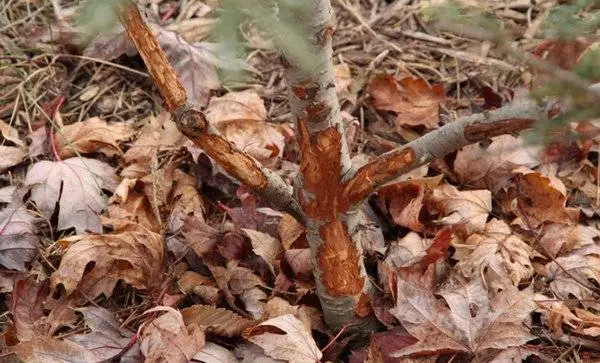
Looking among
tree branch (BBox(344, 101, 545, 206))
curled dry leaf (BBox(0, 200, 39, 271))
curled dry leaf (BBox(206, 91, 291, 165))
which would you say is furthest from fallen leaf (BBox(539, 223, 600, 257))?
curled dry leaf (BBox(0, 200, 39, 271))

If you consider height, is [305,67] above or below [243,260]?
above

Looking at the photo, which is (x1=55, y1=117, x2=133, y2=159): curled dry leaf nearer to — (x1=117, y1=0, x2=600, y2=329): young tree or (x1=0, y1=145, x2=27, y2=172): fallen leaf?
(x1=0, y1=145, x2=27, y2=172): fallen leaf

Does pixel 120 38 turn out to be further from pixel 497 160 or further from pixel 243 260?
pixel 497 160

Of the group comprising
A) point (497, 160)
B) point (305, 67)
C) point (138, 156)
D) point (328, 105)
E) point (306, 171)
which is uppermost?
point (305, 67)

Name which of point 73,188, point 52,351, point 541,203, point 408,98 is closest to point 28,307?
point 52,351

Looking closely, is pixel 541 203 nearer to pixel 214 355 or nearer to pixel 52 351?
pixel 214 355

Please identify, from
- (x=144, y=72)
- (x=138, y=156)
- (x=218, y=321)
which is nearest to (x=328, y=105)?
(x=218, y=321)

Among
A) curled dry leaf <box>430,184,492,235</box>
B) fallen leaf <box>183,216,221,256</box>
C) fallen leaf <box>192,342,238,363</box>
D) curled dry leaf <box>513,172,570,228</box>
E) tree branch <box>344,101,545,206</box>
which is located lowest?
curled dry leaf <box>513,172,570,228</box>
